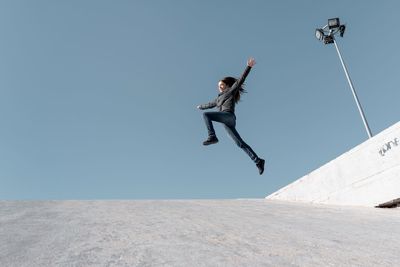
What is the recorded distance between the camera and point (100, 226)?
2.75 meters

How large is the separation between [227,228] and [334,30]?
14377 millimetres

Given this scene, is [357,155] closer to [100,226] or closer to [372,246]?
[372,246]

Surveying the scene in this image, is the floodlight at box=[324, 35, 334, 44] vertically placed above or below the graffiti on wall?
above

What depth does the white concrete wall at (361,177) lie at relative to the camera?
583cm

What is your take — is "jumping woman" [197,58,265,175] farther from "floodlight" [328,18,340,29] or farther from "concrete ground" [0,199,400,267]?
"floodlight" [328,18,340,29]

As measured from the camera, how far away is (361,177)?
6449mm

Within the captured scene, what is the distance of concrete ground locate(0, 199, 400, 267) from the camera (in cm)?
187

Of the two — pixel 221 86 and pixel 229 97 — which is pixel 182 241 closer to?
pixel 229 97

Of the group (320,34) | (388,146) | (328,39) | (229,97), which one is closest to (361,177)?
(388,146)

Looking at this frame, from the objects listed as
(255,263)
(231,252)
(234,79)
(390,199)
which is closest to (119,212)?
(231,252)

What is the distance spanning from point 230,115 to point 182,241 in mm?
4121

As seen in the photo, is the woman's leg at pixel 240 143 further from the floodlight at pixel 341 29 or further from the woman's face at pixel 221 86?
the floodlight at pixel 341 29

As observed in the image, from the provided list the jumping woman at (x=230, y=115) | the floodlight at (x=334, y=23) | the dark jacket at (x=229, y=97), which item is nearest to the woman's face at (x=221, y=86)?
the jumping woman at (x=230, y=115)

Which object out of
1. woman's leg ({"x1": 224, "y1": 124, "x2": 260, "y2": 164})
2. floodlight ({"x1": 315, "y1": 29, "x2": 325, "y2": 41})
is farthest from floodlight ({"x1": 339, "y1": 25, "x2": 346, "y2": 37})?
woman's leg ({"x1": 224, "y1": 124, "x2": 260, "y2": 164})
